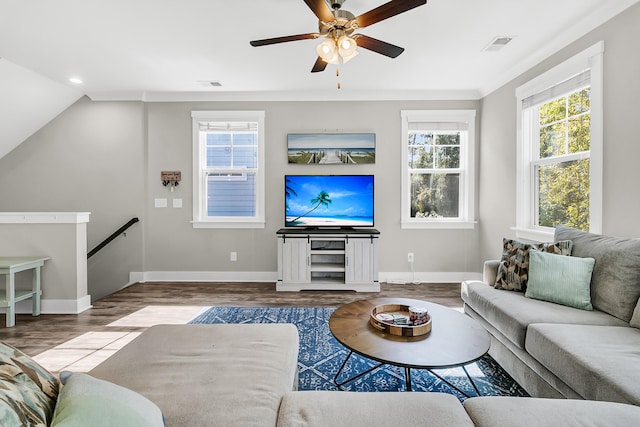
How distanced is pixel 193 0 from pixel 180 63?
1184 millimetres

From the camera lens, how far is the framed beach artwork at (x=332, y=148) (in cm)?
422

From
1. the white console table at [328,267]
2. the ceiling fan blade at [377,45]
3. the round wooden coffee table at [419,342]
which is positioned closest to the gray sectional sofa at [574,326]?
the round wooden coffee table at [419,342]

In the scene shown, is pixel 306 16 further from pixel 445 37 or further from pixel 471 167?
pixel 471 167

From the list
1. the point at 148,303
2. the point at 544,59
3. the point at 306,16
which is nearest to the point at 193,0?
the point at 306,16

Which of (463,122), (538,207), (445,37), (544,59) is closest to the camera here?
(445,37)

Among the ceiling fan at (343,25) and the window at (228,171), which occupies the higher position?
the ceiling fan at (343,25)

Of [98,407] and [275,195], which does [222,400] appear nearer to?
[98,407]

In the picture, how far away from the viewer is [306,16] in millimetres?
2463

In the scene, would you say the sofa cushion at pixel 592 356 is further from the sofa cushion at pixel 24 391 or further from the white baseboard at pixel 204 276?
the white baseboard at pixel 204 276

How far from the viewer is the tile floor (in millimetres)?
2189

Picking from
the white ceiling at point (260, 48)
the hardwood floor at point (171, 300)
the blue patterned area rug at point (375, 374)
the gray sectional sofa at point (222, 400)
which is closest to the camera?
the gray sectional sofa at point (222, 400)

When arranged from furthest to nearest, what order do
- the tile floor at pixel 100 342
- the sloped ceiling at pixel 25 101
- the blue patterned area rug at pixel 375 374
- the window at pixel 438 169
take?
1. the window at pixel 438 169
2. the sloped ceiling at pixel 25 101
3. the tile floor at pixel 100 342
4. the blue patterned area rug at pixel 375 374

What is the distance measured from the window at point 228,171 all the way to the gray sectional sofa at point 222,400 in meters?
2.98

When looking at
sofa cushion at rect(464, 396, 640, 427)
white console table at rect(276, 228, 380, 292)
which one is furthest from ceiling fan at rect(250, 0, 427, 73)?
white console table at rect(276, 228, 380, 292)
